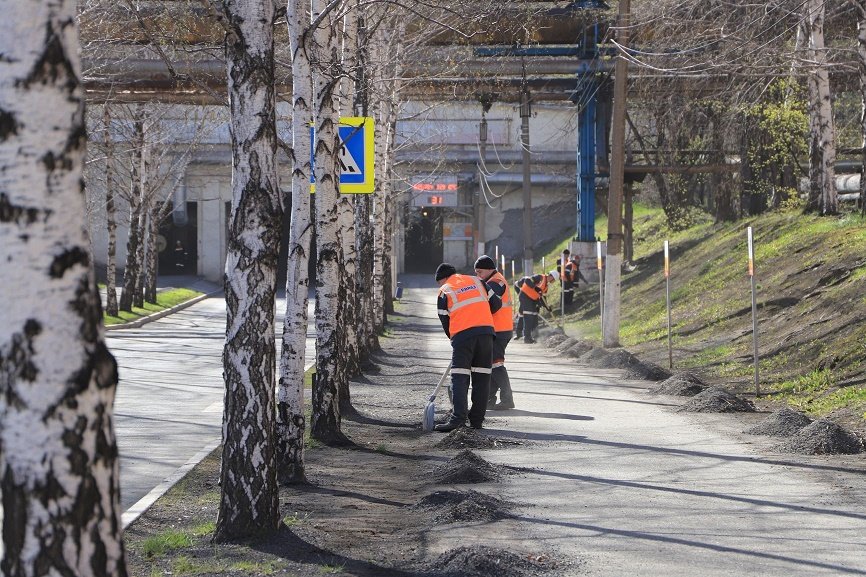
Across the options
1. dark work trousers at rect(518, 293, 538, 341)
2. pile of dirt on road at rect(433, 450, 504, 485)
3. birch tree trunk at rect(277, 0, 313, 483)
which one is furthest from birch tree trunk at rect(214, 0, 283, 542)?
dark work trousers at rect(518, 293, 538, 341)

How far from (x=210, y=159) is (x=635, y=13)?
38.9m

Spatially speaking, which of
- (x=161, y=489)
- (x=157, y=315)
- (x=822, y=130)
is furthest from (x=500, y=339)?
(x=157, y=315)

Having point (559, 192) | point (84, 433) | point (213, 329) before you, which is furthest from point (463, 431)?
point (559, 192)

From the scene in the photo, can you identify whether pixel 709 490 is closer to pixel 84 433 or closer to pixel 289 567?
pixel 289 567

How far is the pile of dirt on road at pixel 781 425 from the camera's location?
12.4 meters

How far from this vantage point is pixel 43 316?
12.9ft

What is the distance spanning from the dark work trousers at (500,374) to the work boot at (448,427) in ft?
5.67

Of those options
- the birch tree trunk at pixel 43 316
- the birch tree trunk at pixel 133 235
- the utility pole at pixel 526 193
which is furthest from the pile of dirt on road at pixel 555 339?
the birch tree trunk at pixel 43 316

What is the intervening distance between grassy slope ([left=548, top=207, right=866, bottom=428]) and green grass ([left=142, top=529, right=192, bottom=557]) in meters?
7.88

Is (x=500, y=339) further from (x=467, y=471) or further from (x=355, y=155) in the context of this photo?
(x=467, y=471)

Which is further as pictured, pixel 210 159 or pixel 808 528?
pixel 210 159

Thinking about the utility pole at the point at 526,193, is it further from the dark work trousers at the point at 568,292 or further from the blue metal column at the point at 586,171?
the blue metal column at the point at 586,171

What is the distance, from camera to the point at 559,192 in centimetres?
6856

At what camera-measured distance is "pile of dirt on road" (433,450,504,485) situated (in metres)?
10.1
